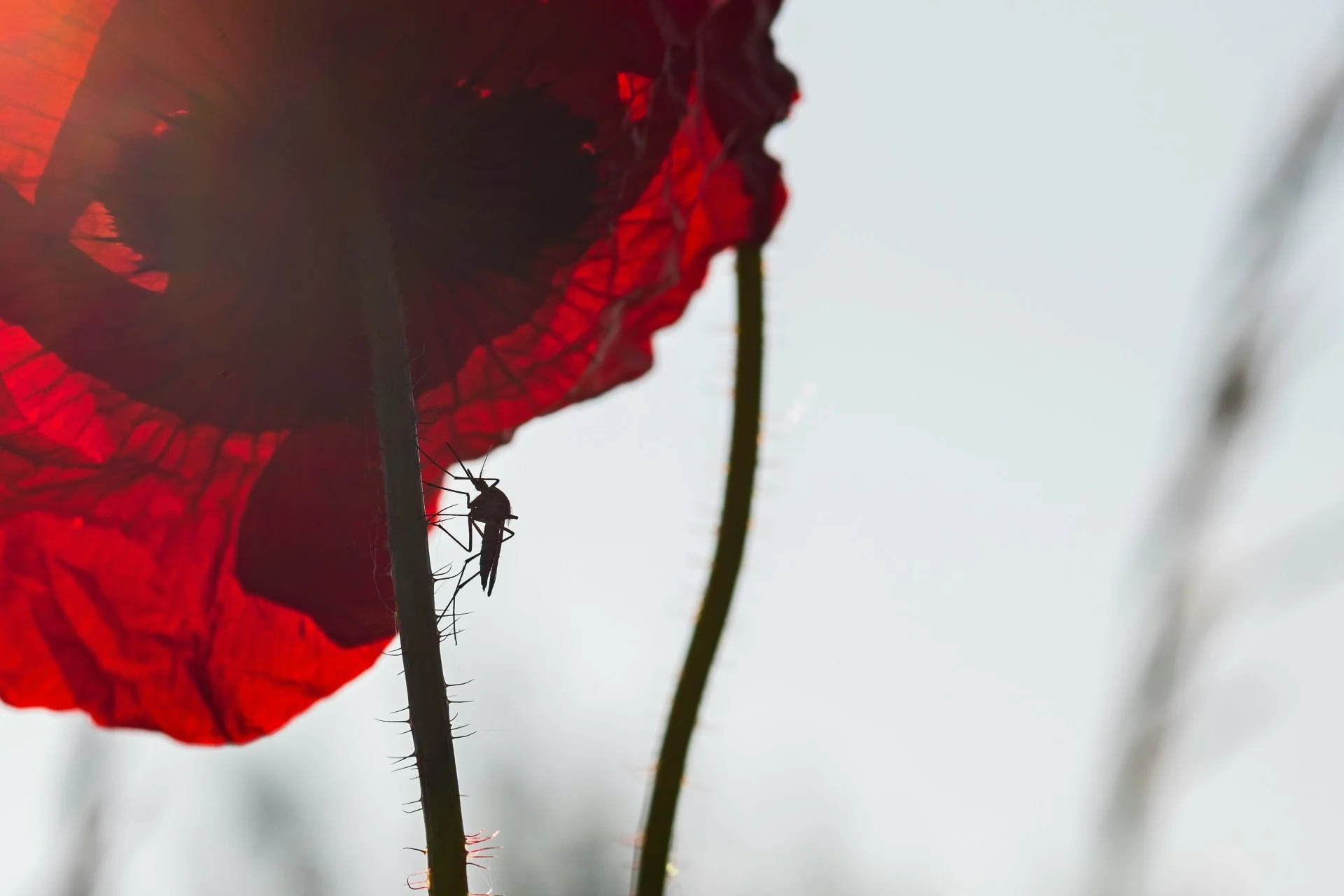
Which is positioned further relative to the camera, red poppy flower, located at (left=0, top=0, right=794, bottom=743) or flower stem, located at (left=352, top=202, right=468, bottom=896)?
red poppy flower, located at (left=0, top=0, right=794, bottom=743)

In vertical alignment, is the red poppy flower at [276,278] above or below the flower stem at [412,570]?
above

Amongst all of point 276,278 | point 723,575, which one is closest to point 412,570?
point 723,575

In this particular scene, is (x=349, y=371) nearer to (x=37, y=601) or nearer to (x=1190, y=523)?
(x=37, y=601)

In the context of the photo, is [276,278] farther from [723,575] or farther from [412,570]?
[723,575]

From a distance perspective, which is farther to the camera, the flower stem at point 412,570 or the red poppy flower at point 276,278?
the red poppy flower at point 276,278

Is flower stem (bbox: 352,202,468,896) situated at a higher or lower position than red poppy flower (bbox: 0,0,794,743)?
lower
